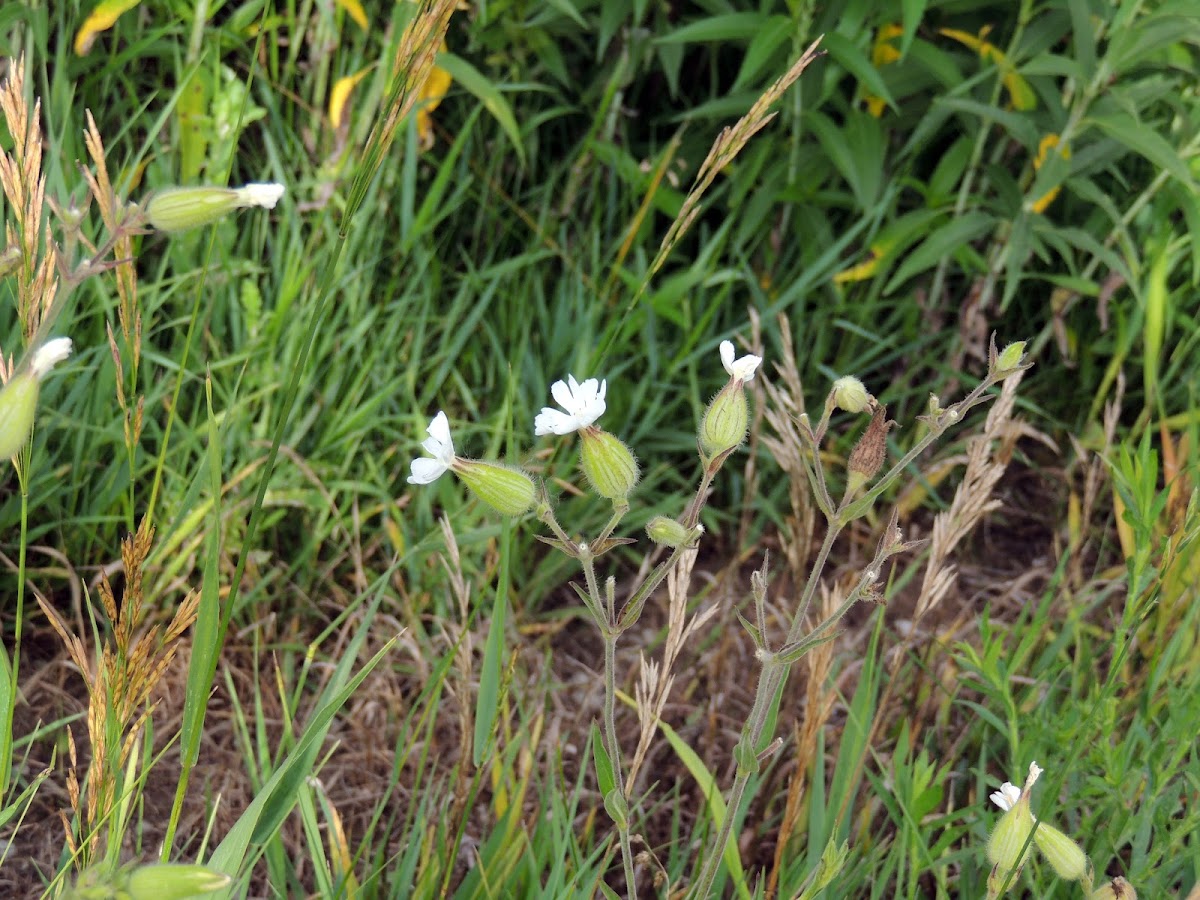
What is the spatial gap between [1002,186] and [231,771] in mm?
1490

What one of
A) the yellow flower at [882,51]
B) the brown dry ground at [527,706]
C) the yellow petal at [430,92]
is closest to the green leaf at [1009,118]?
the yellow flower at [882,51]

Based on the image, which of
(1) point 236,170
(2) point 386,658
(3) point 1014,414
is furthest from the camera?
(3) point 1014,414

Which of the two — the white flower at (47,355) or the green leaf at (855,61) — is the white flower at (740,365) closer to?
the white flower at (47,355)

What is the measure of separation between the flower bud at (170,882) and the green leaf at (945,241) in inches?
59.8

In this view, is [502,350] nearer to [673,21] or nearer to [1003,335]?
[673,21]

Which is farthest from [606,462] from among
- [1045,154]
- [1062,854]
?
[1045,154]

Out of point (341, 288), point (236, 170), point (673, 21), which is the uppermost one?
point (673, 21)

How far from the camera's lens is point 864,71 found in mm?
1777

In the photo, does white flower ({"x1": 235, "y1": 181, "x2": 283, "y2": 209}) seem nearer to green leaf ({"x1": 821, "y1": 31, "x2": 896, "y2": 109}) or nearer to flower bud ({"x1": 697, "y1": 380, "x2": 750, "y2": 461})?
flower bud ({"x1": 697, "y1": 380, "x2": 750, "y2": 461})

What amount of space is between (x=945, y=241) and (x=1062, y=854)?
1200 mm

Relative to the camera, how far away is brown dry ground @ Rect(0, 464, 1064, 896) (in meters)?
1.38

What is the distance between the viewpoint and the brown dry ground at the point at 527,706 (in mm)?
1382

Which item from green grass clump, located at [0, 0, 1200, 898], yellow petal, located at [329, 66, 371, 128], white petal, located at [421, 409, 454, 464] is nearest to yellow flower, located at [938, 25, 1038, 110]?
green grass clump, located at [0, 0, 1200, 898]

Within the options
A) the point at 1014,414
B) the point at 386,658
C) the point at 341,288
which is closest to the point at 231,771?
the point at 386,658
